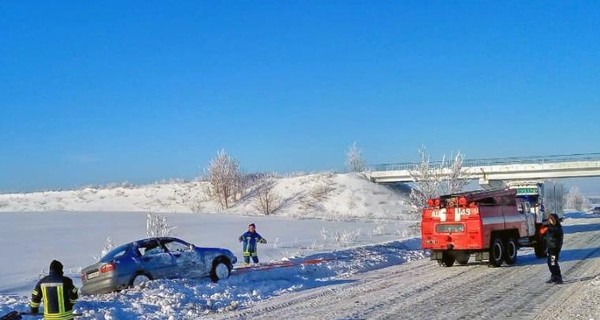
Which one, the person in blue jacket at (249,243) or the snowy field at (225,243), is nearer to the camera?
the snowy field at (225,243)

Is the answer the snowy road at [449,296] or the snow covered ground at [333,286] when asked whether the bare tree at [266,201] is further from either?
the snowy road at [449,296]

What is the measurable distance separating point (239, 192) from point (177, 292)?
65.2 metres

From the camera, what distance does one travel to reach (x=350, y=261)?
20234 millimetres

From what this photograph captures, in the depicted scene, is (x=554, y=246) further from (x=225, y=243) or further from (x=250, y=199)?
(x=250, y=199)

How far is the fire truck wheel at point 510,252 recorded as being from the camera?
61.5 feet

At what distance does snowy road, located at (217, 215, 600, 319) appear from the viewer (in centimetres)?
1062

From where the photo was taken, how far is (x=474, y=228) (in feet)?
58.9

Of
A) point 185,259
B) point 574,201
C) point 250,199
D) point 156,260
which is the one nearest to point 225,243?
point 185,259

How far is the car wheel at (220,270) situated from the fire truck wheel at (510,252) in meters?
8.64

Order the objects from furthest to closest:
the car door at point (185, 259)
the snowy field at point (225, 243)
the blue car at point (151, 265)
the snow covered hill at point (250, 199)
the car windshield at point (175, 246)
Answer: the snow covered hill at point (250, 199) < the car windshield at point (175, 246) < the car door at point (185, 259) < the blue car at point (151, 265) < the snowy field at point (225, 243)

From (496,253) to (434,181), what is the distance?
23.6m

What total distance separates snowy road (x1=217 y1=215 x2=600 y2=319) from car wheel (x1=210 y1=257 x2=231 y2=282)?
3177 mm

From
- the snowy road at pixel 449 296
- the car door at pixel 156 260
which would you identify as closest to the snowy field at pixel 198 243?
the car door at pixel 156 260

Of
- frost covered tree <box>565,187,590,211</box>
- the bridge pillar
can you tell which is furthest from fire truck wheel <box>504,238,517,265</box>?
frost covered tree <box>565,187,590,211</box>
